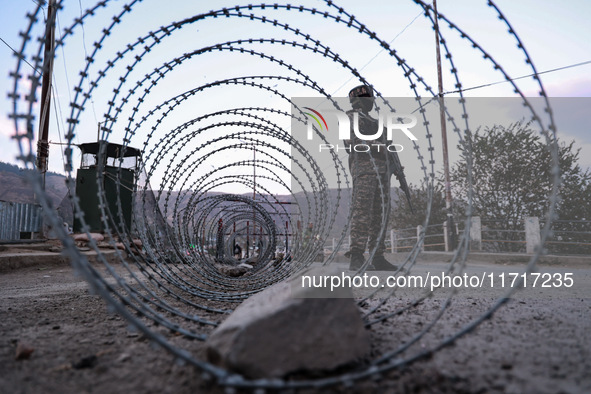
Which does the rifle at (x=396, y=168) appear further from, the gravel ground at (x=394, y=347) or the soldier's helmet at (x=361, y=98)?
the gravel ground at (x=394, y=347)

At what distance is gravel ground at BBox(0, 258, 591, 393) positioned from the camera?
1.71 metres

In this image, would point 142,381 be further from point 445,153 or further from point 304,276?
point 445,153

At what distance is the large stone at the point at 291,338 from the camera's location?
1695 mm

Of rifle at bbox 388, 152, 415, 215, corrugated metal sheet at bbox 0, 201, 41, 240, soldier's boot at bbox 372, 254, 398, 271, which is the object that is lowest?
soldier's boot at bbox 372, 254, 398, 271

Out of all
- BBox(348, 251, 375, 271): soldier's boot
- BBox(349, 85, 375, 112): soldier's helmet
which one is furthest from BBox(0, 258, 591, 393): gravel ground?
BBox(349, 85, 375, 112): soldier's helmet

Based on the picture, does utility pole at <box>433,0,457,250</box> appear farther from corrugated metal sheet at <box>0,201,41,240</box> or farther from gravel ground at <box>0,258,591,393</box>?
corrugated metal sheet at <box>0,201,41,240</box>

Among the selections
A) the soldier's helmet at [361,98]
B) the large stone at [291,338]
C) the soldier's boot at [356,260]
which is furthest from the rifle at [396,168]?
the large stone at [291,338]

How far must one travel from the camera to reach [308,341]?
1811 mm

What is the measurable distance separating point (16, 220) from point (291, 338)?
14644 mm

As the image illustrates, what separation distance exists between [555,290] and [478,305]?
213 centimetres

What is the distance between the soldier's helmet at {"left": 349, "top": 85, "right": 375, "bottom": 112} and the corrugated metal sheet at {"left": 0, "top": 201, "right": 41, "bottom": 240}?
11019mm

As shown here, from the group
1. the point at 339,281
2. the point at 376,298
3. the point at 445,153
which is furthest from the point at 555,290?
the point at 445,153

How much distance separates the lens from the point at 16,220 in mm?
12453

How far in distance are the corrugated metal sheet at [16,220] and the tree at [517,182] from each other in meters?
18.4
